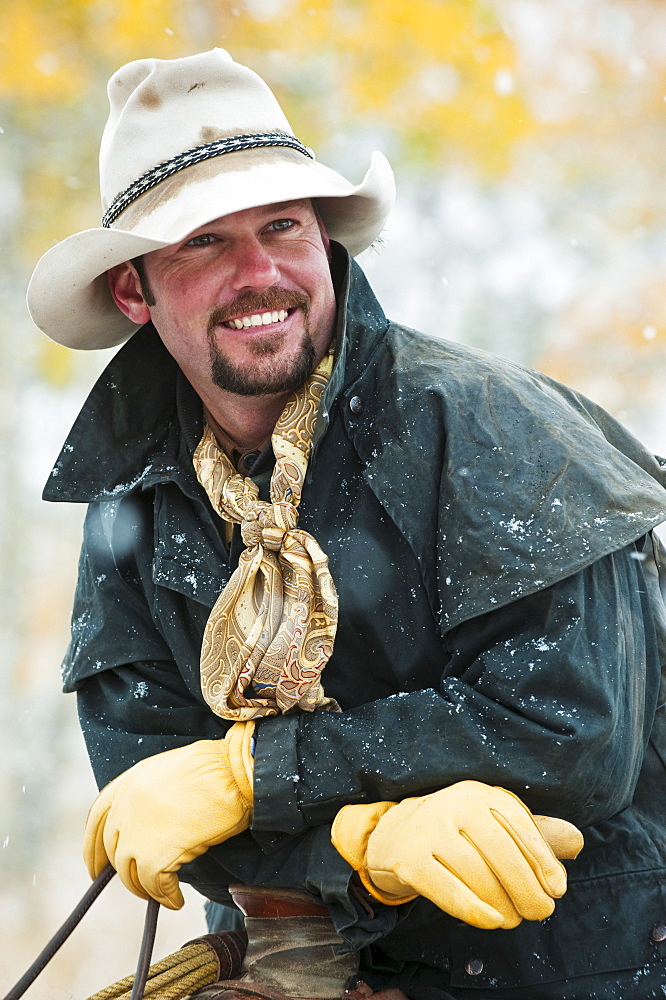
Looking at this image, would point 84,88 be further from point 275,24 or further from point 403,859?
point 403,859

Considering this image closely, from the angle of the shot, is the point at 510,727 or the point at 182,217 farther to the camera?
the point at 182,217

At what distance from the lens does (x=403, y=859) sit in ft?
4.25

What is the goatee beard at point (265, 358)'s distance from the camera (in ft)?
5.26

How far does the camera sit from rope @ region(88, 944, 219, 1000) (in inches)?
58.3

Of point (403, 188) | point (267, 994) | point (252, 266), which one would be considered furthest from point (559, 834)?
point (403, 188)

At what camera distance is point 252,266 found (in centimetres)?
160

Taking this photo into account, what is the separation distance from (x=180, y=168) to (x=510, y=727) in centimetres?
90

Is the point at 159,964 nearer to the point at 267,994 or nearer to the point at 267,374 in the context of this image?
the point at 267,994

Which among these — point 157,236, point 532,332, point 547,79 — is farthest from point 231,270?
point 547,79

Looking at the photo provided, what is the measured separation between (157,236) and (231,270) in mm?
116

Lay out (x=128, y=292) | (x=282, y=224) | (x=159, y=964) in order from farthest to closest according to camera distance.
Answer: (x=128, y=292), (x=282, y=224), (x=159, y=964)

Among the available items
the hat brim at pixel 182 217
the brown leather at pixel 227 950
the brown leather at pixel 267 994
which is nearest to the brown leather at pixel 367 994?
the brown leather at pixel 267 994

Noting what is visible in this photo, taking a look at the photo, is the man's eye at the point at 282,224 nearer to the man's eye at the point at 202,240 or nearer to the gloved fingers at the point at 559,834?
the man's eye at the point at 202,240

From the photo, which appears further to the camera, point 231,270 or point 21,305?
point 21,305
